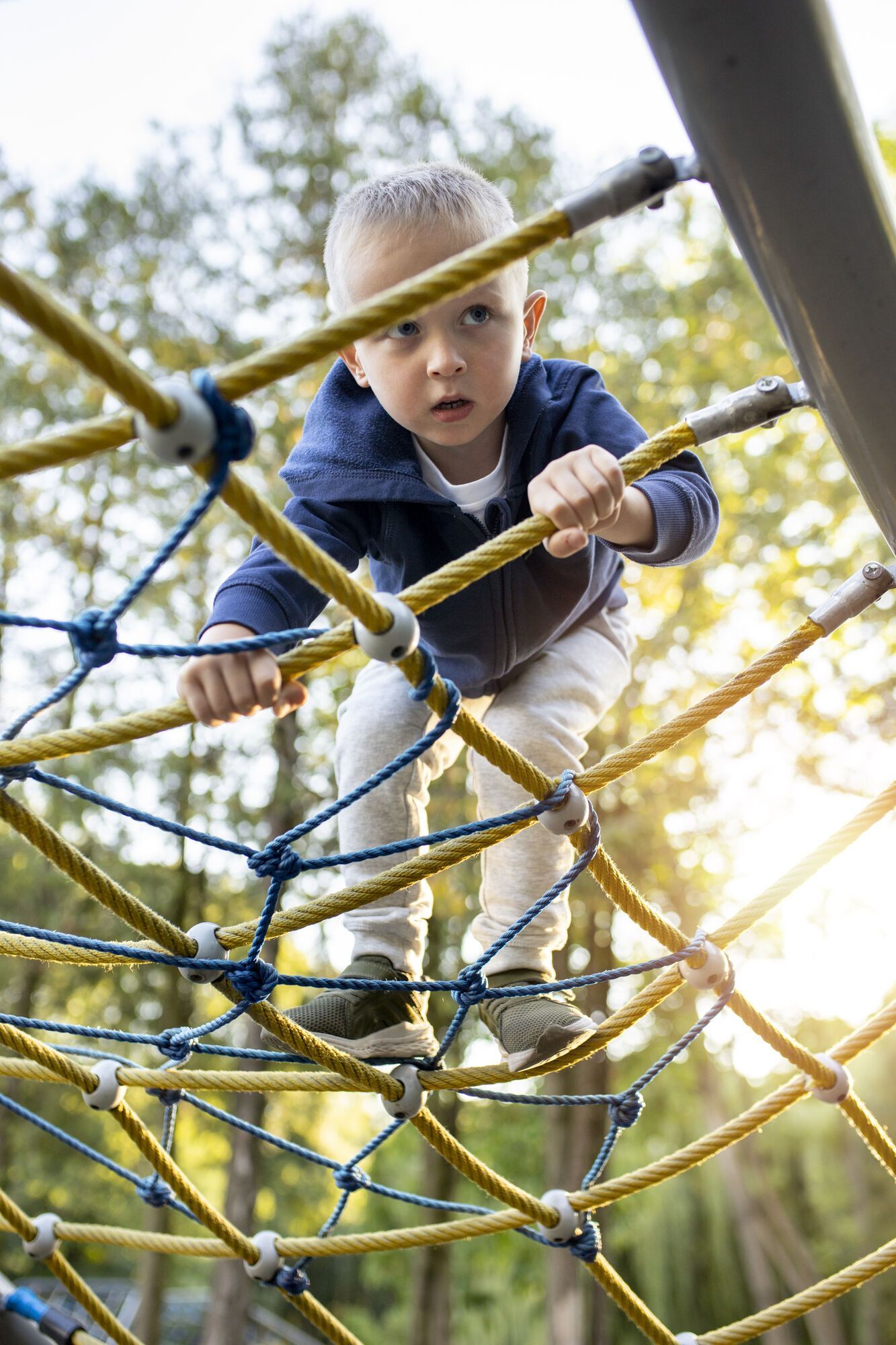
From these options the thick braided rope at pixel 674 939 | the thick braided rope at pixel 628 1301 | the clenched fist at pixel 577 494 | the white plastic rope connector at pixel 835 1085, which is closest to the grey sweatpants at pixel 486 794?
the thick braided rope at pixel 674 939

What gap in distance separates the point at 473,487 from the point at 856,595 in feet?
1.55

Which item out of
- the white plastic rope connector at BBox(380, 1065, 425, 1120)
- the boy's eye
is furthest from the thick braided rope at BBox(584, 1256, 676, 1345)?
the boy's eye

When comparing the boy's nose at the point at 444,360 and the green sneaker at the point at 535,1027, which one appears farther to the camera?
the green sneaker at the point at 535,1027

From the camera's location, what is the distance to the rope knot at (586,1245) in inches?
71.4

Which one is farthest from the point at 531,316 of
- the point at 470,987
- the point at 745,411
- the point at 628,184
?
the point at 470,987

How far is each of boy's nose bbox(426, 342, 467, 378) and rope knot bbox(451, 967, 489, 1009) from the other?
0.66 meters

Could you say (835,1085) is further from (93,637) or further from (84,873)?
(93,637)

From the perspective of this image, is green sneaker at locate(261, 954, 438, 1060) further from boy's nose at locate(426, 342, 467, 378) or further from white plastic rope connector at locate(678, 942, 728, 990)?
boy's nose at locate(426, 342, 467, 378)

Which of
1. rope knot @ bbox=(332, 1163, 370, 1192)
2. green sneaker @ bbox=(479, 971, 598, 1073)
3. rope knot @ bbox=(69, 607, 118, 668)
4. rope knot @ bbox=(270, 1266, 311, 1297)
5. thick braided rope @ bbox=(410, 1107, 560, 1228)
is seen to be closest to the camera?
rope knot @ bbox=(69, 607, 118, 668)

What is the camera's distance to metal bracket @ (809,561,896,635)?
1.28m

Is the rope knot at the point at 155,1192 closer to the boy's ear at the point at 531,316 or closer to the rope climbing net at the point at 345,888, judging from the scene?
the rope climbing net at the point at 345,888

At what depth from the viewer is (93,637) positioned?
0.88 metres

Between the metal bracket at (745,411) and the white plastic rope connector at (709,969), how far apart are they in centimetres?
69

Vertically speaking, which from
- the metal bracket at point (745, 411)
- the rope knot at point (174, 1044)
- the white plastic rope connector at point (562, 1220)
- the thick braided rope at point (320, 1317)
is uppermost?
the metal bracket at point (745, 411)
